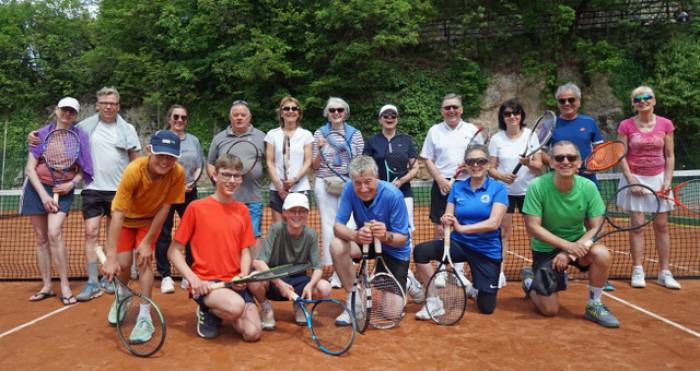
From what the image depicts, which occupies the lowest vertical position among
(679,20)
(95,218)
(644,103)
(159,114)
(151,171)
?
(95,218)

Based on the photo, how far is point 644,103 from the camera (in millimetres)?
4730

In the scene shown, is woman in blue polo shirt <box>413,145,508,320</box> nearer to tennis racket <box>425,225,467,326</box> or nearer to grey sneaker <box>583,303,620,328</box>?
tennis racket <box>425,225,467,326</box>

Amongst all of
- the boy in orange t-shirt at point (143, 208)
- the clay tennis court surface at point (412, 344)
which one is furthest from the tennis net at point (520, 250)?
the boy in orange t-shirt at point (143, 208)

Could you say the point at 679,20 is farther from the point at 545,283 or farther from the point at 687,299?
the point at 545,283

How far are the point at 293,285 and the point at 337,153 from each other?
4.76ft

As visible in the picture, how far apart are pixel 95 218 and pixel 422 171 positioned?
13.8 m

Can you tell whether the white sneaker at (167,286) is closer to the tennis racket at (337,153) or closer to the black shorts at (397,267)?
the tennis racket at (337,153)

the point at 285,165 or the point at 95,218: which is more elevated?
the point at 285,165

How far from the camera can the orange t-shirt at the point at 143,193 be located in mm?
3553

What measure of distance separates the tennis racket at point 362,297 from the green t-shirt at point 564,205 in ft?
4.82

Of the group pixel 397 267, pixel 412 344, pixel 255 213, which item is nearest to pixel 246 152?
pixel 255 213

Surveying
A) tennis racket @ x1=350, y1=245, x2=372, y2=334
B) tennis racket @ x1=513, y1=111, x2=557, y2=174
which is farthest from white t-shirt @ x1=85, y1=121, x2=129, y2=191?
tennis racket @ x1=513, y1=111, x2=557, y2=174

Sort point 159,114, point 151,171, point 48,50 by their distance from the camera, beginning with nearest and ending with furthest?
point 151,171
point 159,114
point 48,50

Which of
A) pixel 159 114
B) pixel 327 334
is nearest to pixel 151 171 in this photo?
pixel 327 334
